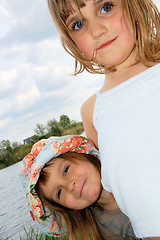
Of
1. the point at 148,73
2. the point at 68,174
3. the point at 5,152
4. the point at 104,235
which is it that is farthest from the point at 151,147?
the point at 5,152

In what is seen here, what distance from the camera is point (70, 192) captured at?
2373 mm

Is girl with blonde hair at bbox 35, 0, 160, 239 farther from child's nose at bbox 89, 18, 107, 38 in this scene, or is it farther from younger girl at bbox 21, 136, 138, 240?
younger girl at bbox 21, 136, 138, 240

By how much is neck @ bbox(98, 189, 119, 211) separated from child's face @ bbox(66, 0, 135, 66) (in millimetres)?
1563

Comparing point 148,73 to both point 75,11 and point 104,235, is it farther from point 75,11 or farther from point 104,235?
point 104,235

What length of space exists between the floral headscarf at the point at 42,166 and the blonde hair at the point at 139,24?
1099 mm

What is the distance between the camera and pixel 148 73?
1.30m

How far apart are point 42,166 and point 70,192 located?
0.37 m

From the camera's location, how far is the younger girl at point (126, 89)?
115 cm

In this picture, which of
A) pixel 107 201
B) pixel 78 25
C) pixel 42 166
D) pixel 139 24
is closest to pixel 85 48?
pixel 78 25

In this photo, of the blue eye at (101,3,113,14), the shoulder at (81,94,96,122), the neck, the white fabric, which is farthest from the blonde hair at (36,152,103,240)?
the blue eye at (101,3,113,14)

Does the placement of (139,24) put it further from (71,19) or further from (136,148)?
(136,148)

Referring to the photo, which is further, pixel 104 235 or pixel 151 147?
pixel 104 235

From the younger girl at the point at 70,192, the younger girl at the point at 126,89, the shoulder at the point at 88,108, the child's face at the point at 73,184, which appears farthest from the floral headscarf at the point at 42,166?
the younger girl at the point at 126,89

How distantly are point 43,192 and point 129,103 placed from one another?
1.62 meters
